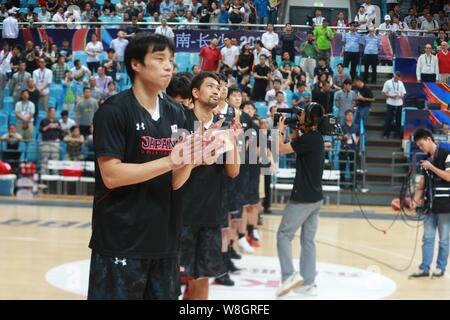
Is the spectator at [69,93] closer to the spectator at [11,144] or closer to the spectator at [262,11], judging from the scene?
Answer: the spectator at [11,144]

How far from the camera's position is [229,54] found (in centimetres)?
1397

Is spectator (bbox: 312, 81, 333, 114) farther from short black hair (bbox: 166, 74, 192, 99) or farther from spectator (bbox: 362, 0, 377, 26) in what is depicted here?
short black hair (bbox: 166, 74, 192, 99)

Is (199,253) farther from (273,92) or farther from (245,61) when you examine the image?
(245,61)

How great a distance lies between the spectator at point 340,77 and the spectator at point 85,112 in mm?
6393

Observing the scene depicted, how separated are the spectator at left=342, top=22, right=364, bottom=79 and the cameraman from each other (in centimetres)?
298

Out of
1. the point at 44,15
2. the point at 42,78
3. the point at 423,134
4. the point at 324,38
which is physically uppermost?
the point at 44,15

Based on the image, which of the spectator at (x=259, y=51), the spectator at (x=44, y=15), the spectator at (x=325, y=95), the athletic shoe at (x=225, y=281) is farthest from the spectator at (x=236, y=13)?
the athletic shoe at (x=225, y=281)

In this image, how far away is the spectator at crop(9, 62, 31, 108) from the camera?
667 inches

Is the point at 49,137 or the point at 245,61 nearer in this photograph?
the point at 245,61

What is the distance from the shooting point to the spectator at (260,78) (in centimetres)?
1362

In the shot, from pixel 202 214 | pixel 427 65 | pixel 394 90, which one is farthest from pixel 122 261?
pixel 394 90

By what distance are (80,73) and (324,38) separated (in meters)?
8.67
